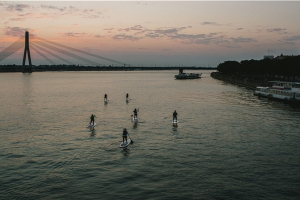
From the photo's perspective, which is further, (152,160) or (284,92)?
(284,92)

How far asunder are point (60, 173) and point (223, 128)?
2022cm

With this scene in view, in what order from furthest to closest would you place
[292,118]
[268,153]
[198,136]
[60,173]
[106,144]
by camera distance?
1. [292,118]
2. [198,136]
3. [106,144]
4. [268,153]
5. [60,173]

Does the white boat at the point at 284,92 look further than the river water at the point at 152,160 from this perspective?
Yes

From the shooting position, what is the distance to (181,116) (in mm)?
42969

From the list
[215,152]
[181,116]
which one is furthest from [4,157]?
[181,116]

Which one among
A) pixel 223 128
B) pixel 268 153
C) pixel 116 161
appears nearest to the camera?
pixel 116 161

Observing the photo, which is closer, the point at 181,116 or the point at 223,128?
the point at 223,128

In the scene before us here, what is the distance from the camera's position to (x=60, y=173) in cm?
1969

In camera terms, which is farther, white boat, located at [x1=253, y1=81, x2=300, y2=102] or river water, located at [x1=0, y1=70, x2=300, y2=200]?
white boat, located at [x1=253, y1=81, x2=300, y2=102]

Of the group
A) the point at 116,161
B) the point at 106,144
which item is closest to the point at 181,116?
the point at 106,144

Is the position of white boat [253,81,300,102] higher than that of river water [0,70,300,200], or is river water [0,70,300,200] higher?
white boat [253,81,300,102]

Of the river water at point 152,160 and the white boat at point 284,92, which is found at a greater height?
the white boat at point 284,92

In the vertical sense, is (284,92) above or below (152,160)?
above

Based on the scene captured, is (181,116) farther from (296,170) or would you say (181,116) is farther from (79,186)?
(79,186)
